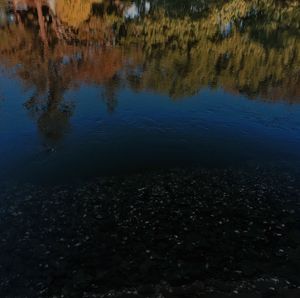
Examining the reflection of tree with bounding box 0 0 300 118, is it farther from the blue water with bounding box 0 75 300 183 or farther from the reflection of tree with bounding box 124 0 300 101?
the blue water with bounding box 0 75 300 183

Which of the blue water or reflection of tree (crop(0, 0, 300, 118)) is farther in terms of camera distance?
reflection of tree (crop(0, 0, 300, 118))

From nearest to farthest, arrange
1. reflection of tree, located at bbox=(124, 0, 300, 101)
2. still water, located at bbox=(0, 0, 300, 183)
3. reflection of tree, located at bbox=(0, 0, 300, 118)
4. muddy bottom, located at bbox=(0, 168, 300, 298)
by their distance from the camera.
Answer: muddy bottom, located at bbox=(0, 168, 300, 298) < still water, located at bbox=(0, 0, 300, 183) < reflection of tree, located at bbox=(0, 0, 300, 118) < reflection of tree, located at bbox=(124, 0, 300, 101)

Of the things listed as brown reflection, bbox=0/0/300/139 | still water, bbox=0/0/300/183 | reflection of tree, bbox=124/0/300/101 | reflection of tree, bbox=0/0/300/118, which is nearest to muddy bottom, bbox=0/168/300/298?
still water, bbox=0/0/300/183

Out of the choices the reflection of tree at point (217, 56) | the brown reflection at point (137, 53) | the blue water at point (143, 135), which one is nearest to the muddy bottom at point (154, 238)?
the blue water at point (143, 135)

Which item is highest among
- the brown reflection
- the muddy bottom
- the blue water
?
the brown reflection

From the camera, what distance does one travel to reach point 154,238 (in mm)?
16875

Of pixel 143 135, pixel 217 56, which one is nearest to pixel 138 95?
pixel 143 135

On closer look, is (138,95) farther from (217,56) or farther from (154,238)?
(154,238)

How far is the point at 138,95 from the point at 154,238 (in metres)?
20.0

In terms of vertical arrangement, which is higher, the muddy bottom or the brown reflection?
the brown reflection

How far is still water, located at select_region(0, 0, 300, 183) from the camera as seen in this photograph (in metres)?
24.5

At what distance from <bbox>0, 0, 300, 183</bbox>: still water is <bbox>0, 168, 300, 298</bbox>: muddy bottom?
2487 millimetres

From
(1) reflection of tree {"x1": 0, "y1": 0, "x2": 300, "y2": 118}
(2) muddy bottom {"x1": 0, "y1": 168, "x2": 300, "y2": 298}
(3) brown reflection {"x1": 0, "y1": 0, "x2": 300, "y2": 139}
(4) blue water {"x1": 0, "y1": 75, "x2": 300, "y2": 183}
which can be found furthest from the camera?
(1) reflection of tree {"x1": 0, "y1": 0, "x2": 300, "y2": 118}

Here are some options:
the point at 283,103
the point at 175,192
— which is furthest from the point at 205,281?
the point at 283,103
